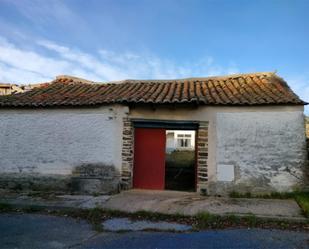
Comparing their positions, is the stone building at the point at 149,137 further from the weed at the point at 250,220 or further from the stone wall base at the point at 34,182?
the weed at the point at 250,220

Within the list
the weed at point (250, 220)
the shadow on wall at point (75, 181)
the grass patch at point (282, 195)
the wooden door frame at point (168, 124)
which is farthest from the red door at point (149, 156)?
the weed at point (250, 220)

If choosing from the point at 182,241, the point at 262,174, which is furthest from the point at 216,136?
the point at 182,241

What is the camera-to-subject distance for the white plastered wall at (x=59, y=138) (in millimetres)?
9461

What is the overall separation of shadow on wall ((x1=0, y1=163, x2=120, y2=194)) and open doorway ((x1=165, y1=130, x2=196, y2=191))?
2.43 m

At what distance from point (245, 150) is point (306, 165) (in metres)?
1.71

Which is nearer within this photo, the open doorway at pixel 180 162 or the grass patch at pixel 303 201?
the grass patch at pixel 303 201

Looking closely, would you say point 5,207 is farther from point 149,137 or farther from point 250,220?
point 250,220

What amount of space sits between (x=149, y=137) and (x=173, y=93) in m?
1.62

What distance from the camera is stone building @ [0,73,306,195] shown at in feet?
28.7

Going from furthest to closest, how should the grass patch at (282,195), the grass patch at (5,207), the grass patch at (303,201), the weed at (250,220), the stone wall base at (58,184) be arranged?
the stone wall base at (58,184) → the grass patch at (282,195) → the grass patch at (5,207) → the grass patch at (303,201) → the weed at (250,220)

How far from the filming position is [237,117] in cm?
897

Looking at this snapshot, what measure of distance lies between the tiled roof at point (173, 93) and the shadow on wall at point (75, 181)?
2063 mm

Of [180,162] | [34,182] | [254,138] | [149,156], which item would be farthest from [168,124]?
[180,162]

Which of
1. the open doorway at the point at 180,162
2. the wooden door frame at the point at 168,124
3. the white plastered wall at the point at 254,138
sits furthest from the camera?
the open doorway at the point at 180,162
